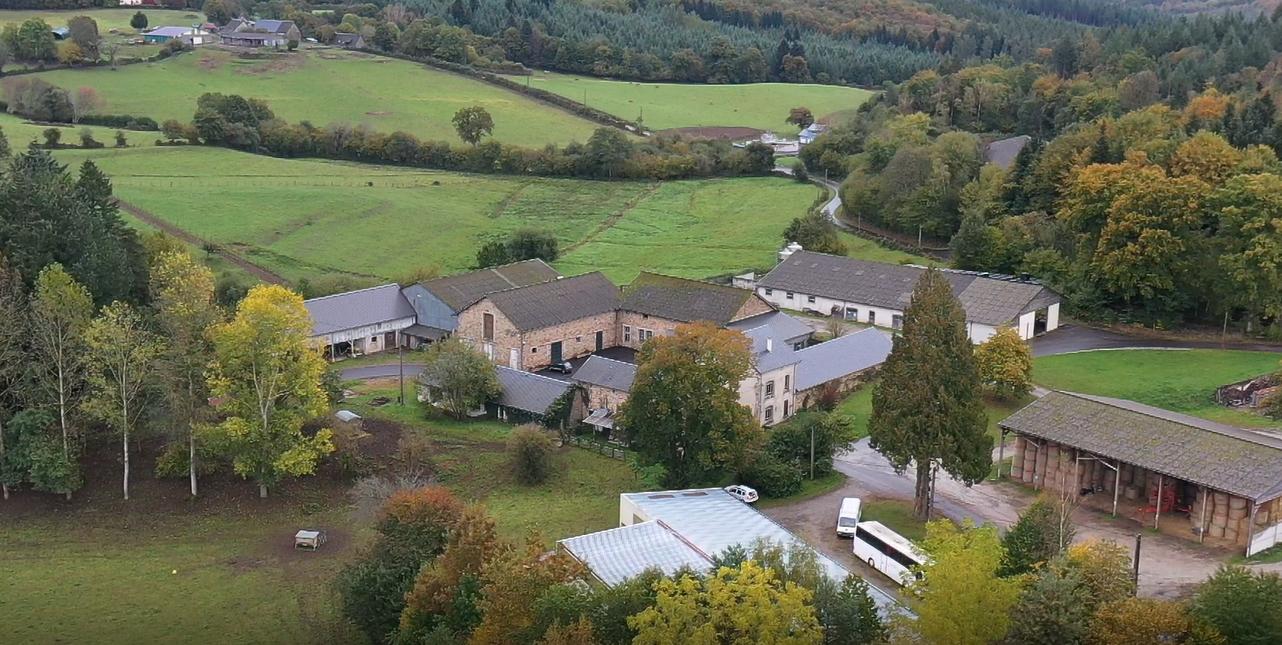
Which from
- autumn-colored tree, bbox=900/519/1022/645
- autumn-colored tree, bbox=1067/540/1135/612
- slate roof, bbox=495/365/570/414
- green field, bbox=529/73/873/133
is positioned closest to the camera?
autumn-colored tree, bbox=900/519/1022/645

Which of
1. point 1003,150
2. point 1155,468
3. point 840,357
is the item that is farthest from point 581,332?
point 1003,150

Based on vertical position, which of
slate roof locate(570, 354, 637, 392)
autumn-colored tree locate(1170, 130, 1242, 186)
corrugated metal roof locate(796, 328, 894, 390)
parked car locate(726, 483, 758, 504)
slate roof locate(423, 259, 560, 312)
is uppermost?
autumn-colored tree locate(1170, 130, 1242, 186)

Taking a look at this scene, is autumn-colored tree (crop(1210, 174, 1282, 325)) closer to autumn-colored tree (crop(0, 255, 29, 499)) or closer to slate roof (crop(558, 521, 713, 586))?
slate roof (crop(558, 521, 713, 586))

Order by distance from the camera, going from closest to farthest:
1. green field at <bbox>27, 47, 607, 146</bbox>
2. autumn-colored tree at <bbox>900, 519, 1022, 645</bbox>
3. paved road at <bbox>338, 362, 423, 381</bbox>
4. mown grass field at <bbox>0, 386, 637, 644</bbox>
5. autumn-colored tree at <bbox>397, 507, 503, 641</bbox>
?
autumn-colored tree at <bbox>900, 519, 1022, 645</bbox> < autumn-colored tree at <bbox>397, 507, 503, 641</bbox> < mown grass field at <bbox>0, 386, 637, 644</bbox> < paved road at <bbox>338, 362, 423, 381</bbox> < green field at <bbox>27, 47, 607, 146</bbox>

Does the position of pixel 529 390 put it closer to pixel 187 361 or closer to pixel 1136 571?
pixel 187 361

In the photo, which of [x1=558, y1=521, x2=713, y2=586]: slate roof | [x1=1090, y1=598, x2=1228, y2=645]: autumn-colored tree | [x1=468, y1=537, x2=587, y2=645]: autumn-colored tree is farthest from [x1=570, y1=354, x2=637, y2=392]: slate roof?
[x1=1090, y1=598, x2=1228, y2=645]: autumn-colored tree

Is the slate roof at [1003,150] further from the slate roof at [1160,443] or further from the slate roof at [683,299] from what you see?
the slate roof at [1160,443]
